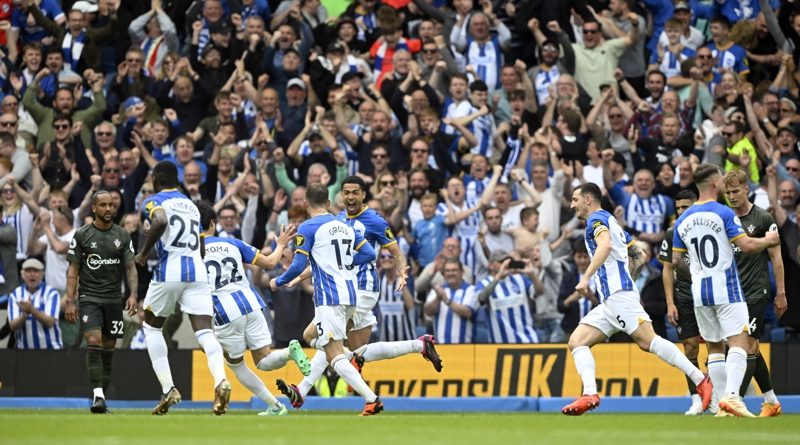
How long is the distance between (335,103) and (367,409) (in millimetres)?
9449

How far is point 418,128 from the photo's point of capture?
75.0 feet

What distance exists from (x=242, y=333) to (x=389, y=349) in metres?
1.63

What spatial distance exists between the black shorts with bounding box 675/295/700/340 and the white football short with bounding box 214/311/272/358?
4.86 metres

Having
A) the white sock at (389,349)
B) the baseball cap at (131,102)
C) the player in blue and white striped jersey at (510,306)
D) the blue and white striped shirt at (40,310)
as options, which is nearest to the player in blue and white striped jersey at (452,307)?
the player in blue and white striped jersey at (510,306)

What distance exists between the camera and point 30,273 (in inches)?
813

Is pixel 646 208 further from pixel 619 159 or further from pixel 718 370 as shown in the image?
pixel 718 370

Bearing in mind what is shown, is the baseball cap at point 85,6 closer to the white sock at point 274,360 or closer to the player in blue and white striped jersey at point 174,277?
the player in blue and white striped jersey at point 174,277

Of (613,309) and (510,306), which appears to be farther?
(510,306)

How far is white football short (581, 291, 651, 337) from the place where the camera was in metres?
14.4

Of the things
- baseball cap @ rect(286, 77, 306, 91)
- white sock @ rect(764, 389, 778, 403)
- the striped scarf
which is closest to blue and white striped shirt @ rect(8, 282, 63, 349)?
baseball cap @ rect(286, 77, 306, 91)

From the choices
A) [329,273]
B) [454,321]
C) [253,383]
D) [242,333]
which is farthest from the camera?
[454,321]

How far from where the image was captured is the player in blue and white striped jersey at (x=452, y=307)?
2011 centimetres

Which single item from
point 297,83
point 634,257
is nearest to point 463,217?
point 297,83

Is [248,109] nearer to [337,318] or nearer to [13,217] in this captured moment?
[13,217]
